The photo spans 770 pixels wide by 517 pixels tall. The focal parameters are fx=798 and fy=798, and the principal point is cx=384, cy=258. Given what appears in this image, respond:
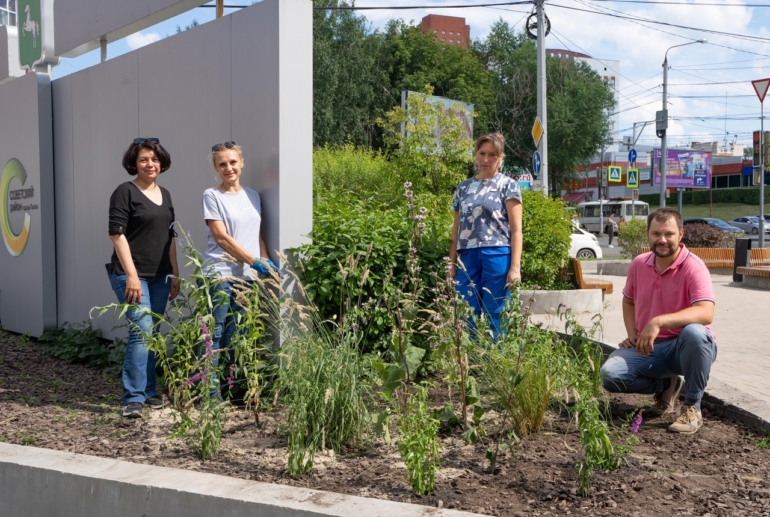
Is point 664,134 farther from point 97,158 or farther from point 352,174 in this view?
point 97,158

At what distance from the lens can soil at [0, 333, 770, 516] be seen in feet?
10.9

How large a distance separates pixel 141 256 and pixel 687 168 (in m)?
62.0

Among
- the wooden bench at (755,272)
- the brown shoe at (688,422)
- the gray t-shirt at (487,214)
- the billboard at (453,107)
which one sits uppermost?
the billboard at (453,107)

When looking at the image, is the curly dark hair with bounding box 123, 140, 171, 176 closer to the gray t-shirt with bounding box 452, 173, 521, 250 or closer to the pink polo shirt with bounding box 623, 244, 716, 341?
the gray t-shirt with bounding box 452, 173, 521, 250

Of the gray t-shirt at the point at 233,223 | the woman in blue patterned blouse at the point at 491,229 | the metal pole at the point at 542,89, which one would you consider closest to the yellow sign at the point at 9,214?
the gray t-shirt at the point at 233,223

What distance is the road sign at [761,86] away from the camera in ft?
62.5

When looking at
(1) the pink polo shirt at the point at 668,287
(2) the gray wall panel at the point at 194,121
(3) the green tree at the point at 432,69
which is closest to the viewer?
(1) the pink polo shirt at the point at 668,287

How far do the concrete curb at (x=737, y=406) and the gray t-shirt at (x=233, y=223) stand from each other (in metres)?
2.97

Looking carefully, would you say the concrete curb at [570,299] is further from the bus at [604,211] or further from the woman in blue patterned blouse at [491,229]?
the bus at [604,211]

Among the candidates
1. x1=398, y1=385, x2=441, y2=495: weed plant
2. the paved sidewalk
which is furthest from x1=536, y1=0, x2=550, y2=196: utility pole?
x1=398, y1=385, x2=441, y2=495: weed plant

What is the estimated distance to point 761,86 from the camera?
62.9 feet

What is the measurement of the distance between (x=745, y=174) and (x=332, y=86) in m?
47.7

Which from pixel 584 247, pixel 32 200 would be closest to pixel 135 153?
pixel 32 200

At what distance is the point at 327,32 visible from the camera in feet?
138
